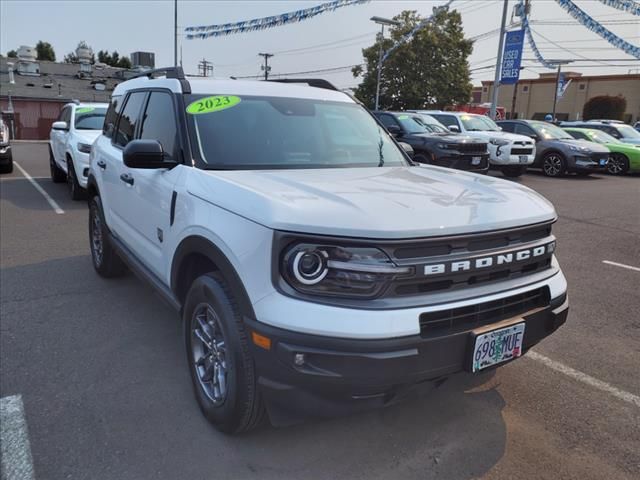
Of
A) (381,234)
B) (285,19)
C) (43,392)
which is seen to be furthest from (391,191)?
(285,19)

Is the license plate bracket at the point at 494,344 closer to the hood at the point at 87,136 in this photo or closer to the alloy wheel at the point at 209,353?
the alloy wheel at the point at 209,353

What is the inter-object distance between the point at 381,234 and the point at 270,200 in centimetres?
54

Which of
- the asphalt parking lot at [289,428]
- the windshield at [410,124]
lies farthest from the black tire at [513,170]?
the asphalt parking lot at [289,428]

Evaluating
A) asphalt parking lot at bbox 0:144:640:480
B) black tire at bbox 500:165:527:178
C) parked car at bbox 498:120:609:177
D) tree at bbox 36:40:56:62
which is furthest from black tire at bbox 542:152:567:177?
tree at bbox 36:40:56:62

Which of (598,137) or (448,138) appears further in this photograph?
(598,137)

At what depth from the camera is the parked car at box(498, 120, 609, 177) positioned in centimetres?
1490

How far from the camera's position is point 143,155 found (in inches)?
122

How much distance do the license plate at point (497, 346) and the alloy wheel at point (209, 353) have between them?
123 centimetres

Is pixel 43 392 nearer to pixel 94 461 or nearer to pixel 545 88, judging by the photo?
pixel 94 461

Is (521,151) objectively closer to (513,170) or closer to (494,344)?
(513,170)

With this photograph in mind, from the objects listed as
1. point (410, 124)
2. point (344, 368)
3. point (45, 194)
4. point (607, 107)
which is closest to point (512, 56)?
point (410, 124)

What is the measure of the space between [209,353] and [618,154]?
17.5m

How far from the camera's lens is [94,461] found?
8.50 ft

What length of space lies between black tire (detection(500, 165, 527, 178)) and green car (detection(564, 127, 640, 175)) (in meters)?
4.29
